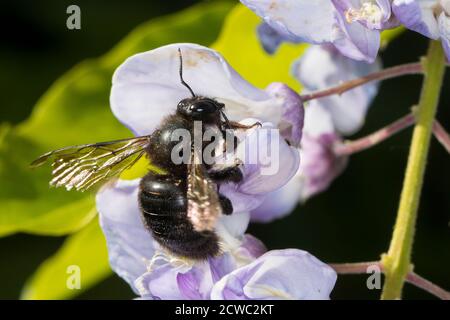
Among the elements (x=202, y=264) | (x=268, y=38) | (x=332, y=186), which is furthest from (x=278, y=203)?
(x=332, y=186)

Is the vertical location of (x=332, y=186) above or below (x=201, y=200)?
below

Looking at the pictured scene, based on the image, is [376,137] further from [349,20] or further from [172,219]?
[172,219]

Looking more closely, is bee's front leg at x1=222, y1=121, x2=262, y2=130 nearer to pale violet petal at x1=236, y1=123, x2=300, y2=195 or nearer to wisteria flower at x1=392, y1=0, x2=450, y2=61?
pale violet petal at x1=236, y1=123, x2=300, y2=195

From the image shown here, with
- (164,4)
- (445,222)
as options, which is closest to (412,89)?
(445,222)

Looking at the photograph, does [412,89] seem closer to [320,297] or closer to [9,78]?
[9,78]

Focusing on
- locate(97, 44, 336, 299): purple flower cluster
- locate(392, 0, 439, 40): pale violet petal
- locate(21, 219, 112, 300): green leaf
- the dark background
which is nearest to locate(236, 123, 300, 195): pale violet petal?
locate(97, 44, 336, 299): purple flower cluster

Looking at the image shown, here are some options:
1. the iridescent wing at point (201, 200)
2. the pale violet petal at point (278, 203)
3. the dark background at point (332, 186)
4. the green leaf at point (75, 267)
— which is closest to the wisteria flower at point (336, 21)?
the iridescent wing at point (201, 200)
